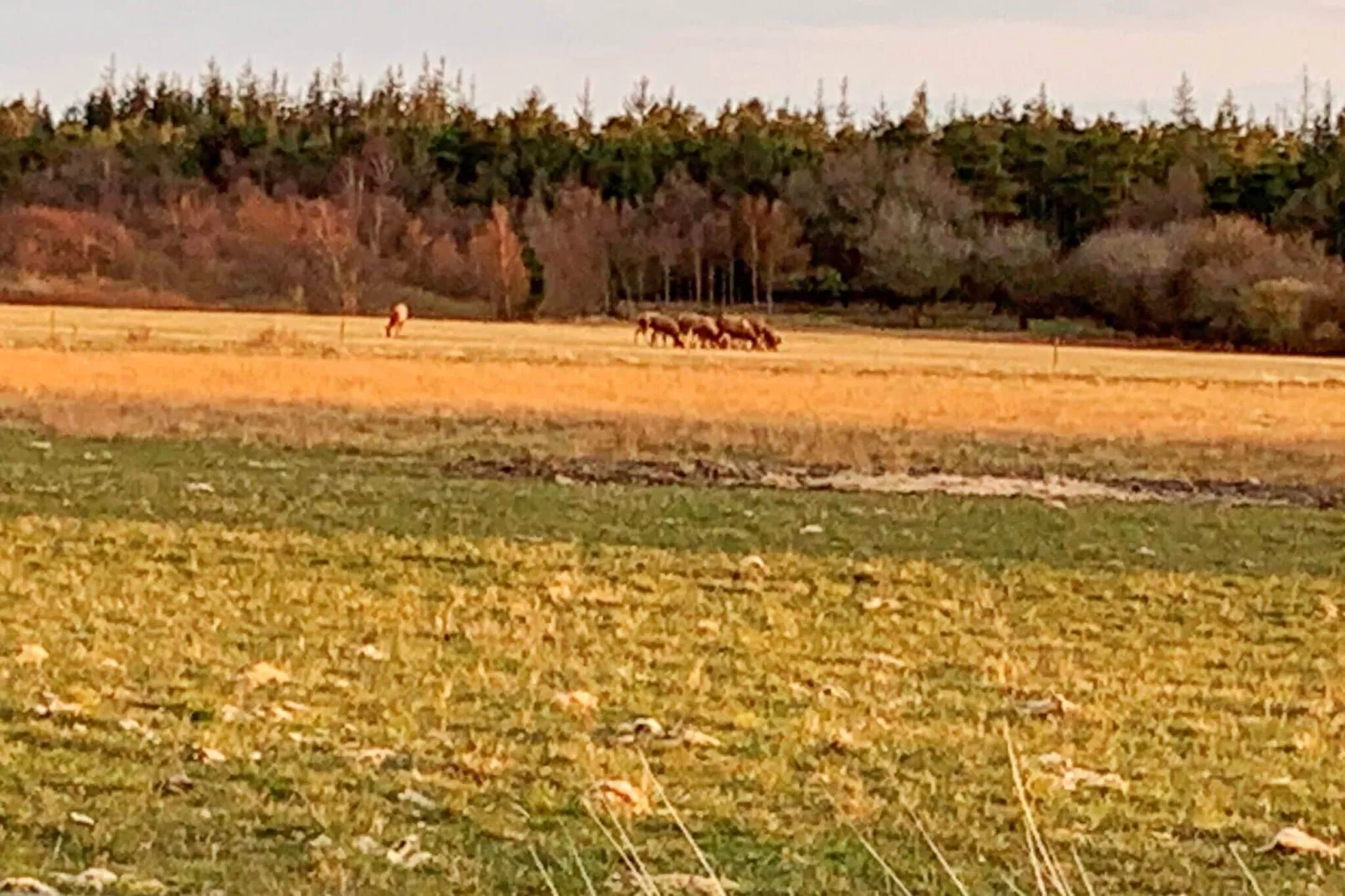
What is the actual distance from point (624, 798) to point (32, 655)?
452cm

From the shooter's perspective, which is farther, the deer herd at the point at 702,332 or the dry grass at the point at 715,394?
the deer herd at the point at 702,332

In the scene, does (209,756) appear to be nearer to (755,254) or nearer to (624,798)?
(624,798)

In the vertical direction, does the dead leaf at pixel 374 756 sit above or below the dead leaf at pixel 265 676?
above

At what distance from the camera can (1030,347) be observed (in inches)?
3258

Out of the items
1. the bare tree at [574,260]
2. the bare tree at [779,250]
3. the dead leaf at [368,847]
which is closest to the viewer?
the dead leaf at [368,847]

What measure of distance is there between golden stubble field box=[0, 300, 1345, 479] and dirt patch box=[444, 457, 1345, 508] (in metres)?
1.95

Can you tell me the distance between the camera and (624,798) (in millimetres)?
8289

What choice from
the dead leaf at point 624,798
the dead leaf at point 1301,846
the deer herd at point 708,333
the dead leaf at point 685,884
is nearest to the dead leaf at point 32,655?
the dead leaf at point 624,798

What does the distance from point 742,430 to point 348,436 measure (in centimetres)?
706

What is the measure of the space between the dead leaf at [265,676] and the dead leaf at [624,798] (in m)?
2.97

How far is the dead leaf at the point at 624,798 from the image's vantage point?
8.16m

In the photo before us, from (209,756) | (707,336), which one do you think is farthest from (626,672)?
(707,336)

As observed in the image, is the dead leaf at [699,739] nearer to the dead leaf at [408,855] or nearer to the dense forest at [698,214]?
the dead leaf at [408,855]

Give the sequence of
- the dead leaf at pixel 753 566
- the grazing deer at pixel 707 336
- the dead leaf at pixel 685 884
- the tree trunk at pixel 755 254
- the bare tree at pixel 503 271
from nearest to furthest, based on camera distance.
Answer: the dead leaf at pixel 685 884, the dead leaf at pixel 753 566, the grazing deer at pixel 707 336, the bare tree at pixel 503 271, the tree trunk at pixel 755 254
